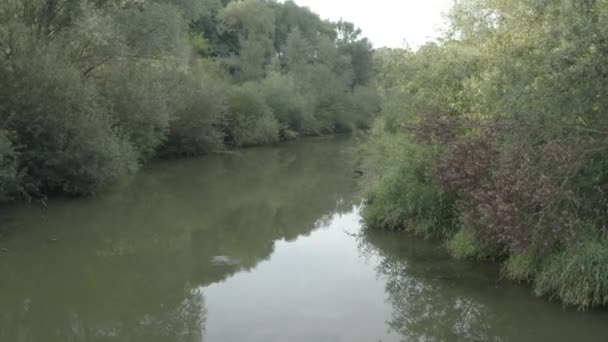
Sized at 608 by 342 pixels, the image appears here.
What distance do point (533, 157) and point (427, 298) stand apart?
2835 millimetres

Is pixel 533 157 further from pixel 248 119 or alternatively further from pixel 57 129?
pixel 248 119

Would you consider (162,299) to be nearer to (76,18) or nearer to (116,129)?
(116,129)

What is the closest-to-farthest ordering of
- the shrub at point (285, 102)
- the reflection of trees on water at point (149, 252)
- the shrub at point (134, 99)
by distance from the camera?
the reflection of trees on water at point (149, 252)
the shrub at point (134, 99)
the shrub at point (285, 102)

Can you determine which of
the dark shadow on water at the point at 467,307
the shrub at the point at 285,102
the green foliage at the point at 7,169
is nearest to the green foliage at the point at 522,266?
the dark shadow on water at the point at 467,307

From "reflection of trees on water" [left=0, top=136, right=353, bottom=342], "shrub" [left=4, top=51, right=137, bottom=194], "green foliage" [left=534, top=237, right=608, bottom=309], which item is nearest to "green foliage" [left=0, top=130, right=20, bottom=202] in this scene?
"shrub" [left=4, top=51, right=137, bottom=194]

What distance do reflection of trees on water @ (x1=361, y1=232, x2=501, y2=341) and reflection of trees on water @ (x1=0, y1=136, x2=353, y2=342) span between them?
2.88m

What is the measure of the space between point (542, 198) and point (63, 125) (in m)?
14.0

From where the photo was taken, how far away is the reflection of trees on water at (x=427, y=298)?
8594mm

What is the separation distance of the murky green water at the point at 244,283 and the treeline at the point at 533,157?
0.54m

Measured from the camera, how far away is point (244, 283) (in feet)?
36.0

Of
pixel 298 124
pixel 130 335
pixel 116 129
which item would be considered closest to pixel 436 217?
pixel 130 335

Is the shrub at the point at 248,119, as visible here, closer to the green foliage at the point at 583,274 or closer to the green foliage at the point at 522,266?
the green foliage at the point at 522,266

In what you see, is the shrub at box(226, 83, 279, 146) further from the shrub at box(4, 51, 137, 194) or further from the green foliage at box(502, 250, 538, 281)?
Answer: the green foliage at box(502, 250, 538, 281)

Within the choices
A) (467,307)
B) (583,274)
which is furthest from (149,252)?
(583,274)
